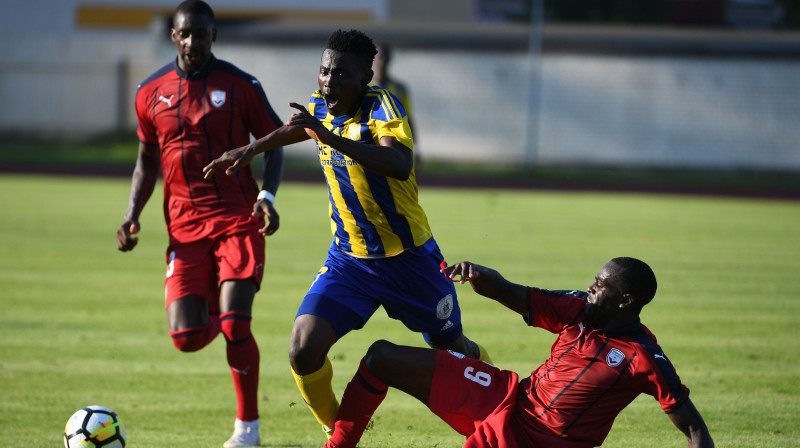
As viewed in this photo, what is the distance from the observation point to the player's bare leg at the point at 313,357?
4.68 m

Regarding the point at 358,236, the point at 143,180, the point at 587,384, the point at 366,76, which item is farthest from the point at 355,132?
the point at 143,180

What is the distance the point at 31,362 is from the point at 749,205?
17.1 meters

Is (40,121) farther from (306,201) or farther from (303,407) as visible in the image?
(303,407)

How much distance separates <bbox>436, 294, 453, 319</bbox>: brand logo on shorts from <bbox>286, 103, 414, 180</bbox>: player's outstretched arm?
0.80 meters

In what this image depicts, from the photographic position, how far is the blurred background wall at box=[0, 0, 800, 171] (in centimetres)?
2823

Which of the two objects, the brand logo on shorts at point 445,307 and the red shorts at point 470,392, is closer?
Result: the red shorts at point 470,392

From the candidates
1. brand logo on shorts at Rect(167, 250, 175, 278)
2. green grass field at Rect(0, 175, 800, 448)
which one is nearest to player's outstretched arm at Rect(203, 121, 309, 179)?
brand logo on shorts at Rect(167, 250, 175, 278)

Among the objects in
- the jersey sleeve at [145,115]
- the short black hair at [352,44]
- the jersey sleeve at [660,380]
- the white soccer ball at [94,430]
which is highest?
the short black hair at [352,44]

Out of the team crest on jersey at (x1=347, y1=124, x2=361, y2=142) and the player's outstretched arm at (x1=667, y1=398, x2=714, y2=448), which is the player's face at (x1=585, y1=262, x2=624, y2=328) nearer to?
the player's outstretched arm at (x1=667, y1=398, x2=714, y2=448)

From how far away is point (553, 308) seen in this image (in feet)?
14.8

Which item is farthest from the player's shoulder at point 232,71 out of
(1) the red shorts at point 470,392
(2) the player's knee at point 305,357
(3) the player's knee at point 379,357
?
(1) the red shorts at point 470,392

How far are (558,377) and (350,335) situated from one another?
407 cm

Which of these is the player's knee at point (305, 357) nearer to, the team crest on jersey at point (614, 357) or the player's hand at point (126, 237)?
the team crest on jersey at point (614, 357)

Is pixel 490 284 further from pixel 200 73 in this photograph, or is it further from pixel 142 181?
pixel 142 181
